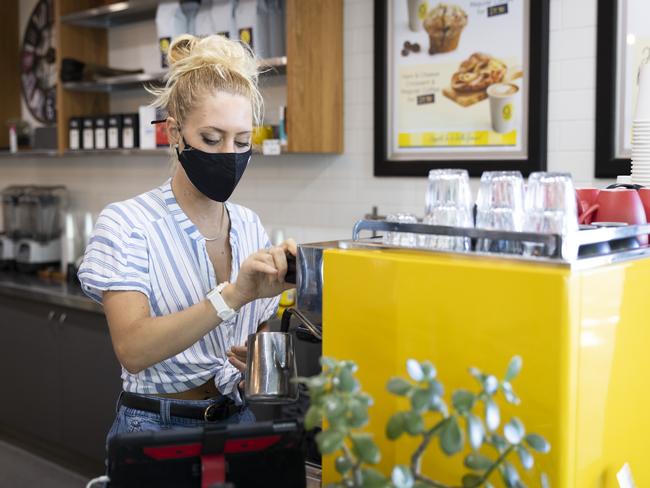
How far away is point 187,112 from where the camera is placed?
1.86m

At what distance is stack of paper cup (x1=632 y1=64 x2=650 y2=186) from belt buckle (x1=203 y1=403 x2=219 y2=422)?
45.3 inches

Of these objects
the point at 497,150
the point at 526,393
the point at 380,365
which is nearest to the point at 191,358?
the point at 380,365

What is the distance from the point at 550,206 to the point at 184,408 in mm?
1045

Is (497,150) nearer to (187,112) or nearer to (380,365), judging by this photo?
(187,112)

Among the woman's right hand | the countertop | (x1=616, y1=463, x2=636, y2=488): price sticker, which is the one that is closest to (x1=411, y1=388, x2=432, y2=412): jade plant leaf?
(x1=616, y1=463, x2=636, y2=488): price sticker

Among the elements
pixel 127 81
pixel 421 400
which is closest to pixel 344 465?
pixel 421 400


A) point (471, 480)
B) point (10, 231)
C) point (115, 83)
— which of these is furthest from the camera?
point (10, 231)

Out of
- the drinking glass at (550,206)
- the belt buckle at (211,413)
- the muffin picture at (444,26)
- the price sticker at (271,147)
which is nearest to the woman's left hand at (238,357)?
the belt buckle at (211,413)

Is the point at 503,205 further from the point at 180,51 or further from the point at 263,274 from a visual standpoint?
the point at 180,51

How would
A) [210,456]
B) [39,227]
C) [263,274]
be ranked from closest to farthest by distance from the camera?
1. [210,456]
2. [263,274]
3. [39,227]

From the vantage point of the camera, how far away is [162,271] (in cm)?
187

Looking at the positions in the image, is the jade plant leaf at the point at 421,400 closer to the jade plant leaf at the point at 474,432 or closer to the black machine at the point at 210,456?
the jade plant leaf at the point at 474,432

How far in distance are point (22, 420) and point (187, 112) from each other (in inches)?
128

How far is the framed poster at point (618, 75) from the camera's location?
108 inches
